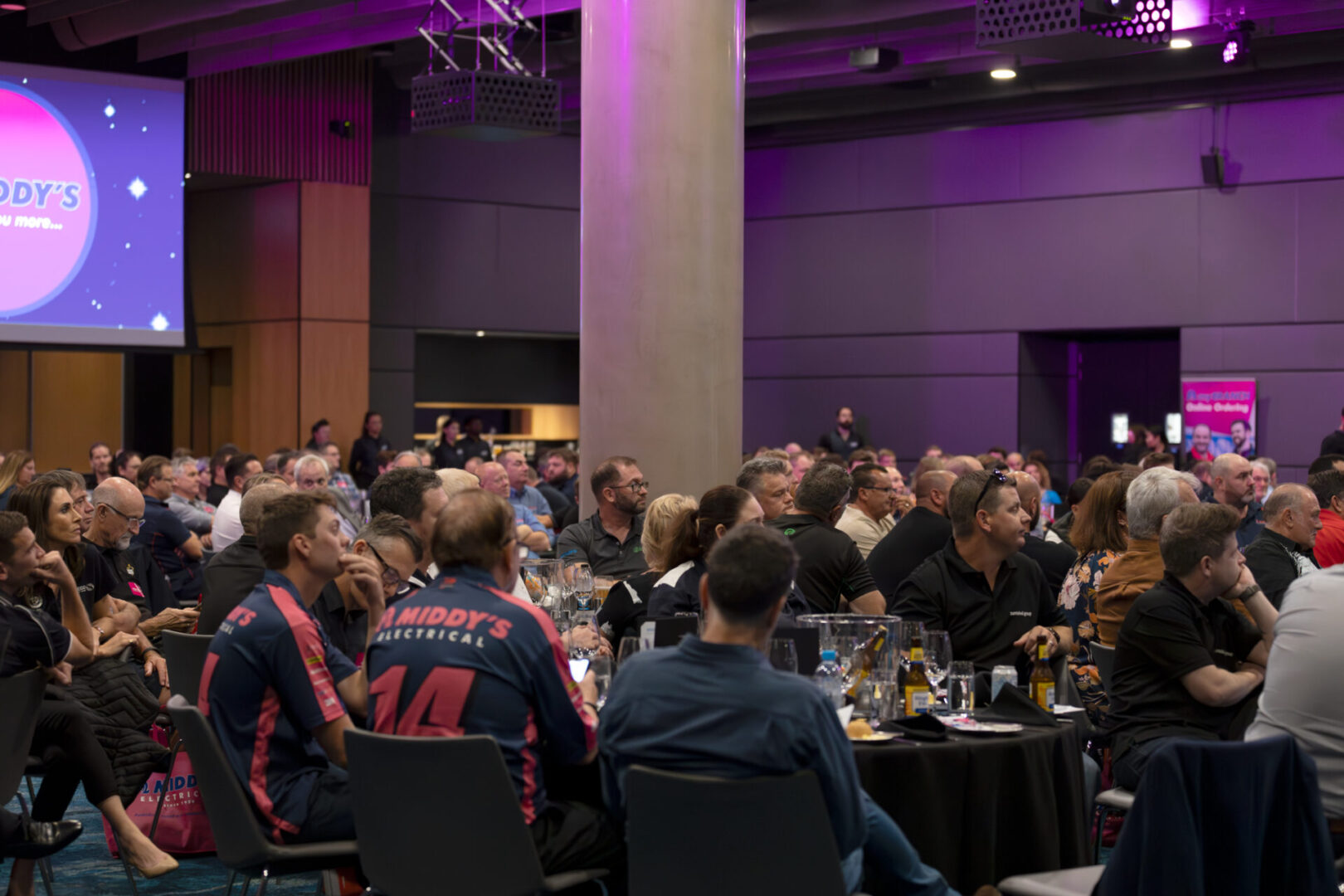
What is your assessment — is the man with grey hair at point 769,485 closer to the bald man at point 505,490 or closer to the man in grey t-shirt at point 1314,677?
the bald man at point 505,490

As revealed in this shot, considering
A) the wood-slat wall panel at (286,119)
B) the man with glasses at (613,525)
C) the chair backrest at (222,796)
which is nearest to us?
the chair backrest at (222,796)

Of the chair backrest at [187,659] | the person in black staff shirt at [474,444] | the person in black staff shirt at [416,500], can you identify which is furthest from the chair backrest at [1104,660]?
the person in black staff shirt at [474,444]

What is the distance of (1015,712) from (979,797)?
16.1 inches

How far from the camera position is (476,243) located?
1678 centimetres

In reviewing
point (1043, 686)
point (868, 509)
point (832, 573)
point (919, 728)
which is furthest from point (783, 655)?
point (868, 509)

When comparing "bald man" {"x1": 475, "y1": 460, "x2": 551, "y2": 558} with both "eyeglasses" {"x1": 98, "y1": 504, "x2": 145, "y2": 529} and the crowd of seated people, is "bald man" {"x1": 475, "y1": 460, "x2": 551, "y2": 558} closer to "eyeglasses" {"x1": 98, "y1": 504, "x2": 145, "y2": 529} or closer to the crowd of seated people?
the crowd of seated people

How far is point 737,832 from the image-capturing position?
8.93 feet

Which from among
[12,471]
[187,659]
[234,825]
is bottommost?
[234,825]

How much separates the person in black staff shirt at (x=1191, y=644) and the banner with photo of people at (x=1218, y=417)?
10674 mm

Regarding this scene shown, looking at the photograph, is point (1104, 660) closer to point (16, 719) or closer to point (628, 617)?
point (628, 617)

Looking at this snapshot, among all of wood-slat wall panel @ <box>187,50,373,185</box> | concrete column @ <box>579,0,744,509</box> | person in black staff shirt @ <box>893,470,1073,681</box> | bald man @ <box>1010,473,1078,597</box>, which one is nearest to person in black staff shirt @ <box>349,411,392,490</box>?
wood-slat wall panel @ <box>187,50,373,185</box>

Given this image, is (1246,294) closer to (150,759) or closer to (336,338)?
(336,338)

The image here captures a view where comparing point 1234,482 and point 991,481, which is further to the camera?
point 1234,482

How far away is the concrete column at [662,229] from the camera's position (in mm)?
7051
